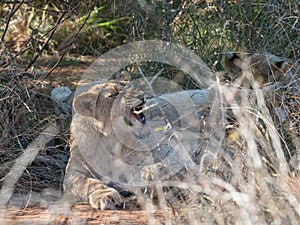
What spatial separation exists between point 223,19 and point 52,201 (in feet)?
7.48

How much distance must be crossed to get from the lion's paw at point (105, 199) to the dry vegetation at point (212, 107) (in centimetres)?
30

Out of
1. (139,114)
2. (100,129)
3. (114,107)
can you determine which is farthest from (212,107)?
(100,129)

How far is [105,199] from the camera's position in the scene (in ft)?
13.4

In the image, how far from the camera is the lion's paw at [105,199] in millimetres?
4082

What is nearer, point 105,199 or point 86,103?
point 105,199

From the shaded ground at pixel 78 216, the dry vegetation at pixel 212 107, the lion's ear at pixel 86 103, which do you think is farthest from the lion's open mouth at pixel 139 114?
the shaded ground at pixel 78 216

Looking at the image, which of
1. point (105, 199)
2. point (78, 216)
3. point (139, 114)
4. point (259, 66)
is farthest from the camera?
point (259, 66)

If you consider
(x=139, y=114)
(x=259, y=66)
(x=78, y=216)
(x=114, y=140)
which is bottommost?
(x=78, y=216)

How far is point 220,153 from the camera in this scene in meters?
3.74

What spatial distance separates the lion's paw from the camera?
408cm

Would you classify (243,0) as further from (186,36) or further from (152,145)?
(152,145)

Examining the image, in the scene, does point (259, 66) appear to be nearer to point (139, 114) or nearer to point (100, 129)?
point (139, 114)

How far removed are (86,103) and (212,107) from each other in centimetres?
94

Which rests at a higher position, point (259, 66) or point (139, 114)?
point (259, 66)
